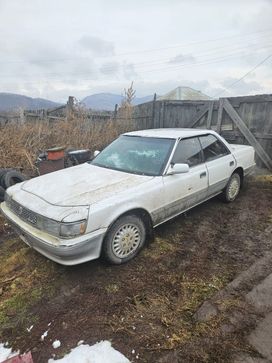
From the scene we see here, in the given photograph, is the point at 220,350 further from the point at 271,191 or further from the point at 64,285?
the point at 271,191

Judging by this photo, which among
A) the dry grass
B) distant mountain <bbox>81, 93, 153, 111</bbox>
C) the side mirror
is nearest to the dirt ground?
the side mirror

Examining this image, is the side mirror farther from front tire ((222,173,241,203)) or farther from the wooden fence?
the wooden fence

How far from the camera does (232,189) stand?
18.1 ft

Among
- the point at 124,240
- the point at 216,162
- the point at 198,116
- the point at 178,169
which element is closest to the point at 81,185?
the point at 124,240

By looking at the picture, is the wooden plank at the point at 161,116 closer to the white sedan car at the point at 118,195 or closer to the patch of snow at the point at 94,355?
the white sedan car at the point at 118,195

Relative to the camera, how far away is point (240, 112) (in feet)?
25.7

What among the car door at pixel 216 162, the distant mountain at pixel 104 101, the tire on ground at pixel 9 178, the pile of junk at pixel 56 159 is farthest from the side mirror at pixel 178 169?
the distant mountain at pixel 104 101

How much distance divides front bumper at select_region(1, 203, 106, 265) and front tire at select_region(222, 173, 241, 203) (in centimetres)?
311

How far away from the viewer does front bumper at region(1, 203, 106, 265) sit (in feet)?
9.53

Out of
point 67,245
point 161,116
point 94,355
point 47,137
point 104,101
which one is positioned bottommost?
point 94,355

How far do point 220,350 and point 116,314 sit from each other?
100 centimetres

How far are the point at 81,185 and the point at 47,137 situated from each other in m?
5.65

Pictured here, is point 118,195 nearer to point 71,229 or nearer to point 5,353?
point 71,229

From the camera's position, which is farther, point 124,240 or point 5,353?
point 124,240
